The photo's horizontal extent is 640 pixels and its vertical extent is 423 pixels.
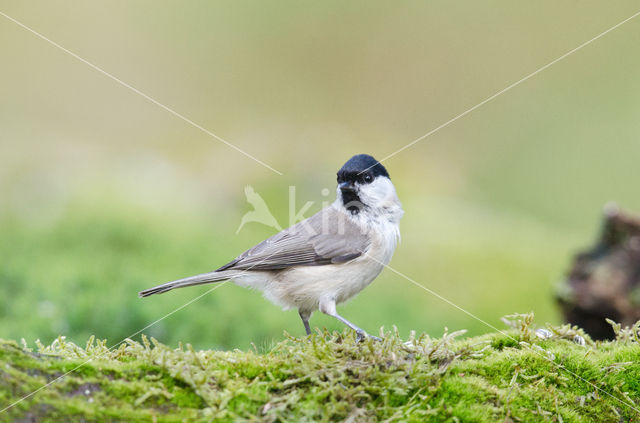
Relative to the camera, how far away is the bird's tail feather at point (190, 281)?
3625 millimetres

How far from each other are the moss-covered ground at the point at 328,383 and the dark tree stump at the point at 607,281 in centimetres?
240

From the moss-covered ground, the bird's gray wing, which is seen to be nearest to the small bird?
the bird's gray wing

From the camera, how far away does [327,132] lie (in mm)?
10641

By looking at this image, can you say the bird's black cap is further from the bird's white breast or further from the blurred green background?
the blurred green background

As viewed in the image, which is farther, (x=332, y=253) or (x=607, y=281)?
(x=607, y=281)

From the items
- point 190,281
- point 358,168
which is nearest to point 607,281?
point 358,168

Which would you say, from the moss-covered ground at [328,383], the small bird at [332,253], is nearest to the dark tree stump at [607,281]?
the small bird at [332,253]

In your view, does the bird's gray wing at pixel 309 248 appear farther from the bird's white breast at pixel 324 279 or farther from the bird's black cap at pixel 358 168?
the bird's black cap at pixel 358 168

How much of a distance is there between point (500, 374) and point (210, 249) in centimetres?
446

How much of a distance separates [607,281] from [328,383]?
3898 millimetres

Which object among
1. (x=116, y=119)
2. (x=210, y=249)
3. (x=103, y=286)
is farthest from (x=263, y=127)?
(x=103, y=286)

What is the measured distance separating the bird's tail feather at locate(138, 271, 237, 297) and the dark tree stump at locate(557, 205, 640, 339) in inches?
129

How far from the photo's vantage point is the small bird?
4082 millimetres

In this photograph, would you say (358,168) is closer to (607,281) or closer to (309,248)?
(309,248)
